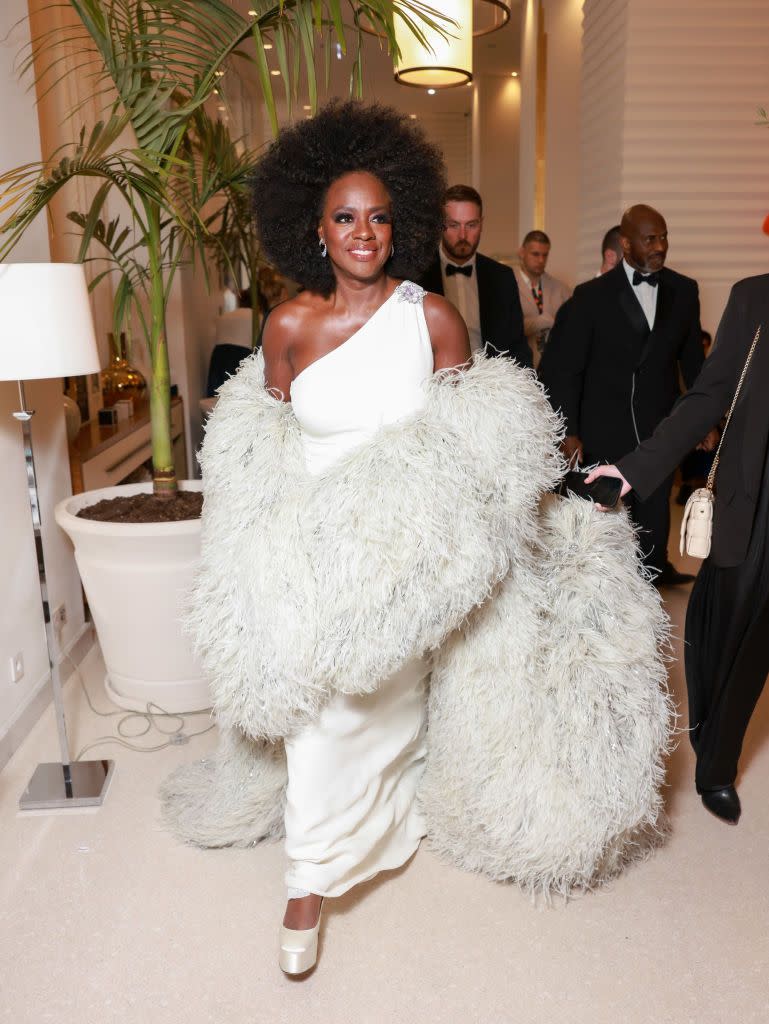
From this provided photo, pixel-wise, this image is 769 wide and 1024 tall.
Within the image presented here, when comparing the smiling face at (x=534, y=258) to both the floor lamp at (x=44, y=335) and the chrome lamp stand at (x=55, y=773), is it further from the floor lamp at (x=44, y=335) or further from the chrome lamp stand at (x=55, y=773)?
the chrome lamp stand at (x=55, y=773)

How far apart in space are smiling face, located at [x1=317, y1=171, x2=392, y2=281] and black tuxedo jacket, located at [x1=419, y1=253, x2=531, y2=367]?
1.79 meters

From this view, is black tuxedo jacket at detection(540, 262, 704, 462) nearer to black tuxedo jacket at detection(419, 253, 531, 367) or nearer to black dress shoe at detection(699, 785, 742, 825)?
black tuxedo jacket at detection(419, 253, 531, 367)

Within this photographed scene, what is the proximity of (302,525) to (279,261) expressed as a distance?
71cm

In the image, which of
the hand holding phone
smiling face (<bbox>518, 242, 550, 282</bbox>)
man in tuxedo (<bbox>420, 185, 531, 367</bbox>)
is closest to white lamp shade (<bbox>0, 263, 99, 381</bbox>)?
the hand holding phone

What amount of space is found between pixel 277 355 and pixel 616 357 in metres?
2.23

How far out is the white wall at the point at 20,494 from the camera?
2961 mm

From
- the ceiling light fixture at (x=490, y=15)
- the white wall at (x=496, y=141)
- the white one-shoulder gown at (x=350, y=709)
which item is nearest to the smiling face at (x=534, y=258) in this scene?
the ceiling light fixture at (x=490, y=15)

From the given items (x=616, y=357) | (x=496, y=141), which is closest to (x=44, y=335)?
(x=616, y=357)

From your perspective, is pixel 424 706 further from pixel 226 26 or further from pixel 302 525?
pixel 226 26

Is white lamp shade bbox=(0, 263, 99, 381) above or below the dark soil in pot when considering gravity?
above

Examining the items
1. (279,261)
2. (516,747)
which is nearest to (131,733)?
(516,747)

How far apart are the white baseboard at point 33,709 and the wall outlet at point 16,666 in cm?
12

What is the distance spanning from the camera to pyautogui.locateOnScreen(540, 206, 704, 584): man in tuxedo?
390cm

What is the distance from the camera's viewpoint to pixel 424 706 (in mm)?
2412
